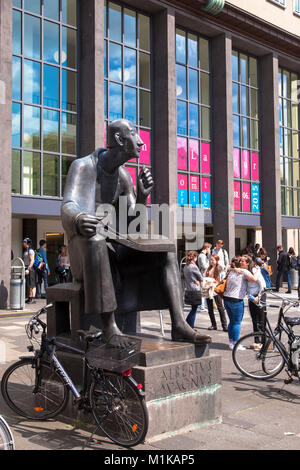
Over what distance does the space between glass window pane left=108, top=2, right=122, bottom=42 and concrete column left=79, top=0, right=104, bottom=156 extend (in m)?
1.57

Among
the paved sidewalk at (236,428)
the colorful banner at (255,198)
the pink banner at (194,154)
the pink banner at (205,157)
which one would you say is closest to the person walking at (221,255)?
the paved sidewalk at (236,428)

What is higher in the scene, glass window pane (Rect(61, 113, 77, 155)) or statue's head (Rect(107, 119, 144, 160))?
glass window pane (Rect(61, 113, 77, 155))

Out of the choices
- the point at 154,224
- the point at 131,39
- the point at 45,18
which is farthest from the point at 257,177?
the point at 45,18

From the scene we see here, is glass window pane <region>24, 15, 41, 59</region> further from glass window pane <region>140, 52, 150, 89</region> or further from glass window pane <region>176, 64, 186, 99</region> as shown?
glass window pane <region>176, 64, 186, 99</region>

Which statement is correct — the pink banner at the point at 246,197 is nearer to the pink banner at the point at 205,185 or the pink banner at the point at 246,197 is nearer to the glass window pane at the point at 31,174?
the pink banner at the point at 205,185

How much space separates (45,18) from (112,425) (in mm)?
18261

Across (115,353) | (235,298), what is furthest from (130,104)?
(115,353)

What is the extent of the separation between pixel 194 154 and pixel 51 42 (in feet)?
27.9

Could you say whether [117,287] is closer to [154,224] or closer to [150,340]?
[150,340]

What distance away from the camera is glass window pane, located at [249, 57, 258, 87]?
27.8 metres

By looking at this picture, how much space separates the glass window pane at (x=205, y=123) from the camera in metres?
25.3

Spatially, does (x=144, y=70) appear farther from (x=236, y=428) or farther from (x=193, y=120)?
(x=236, y=428)

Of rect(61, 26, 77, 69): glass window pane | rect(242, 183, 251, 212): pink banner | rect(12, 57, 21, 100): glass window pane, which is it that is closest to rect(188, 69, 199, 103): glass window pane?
rect(242, 183, 251, 212): pink banner

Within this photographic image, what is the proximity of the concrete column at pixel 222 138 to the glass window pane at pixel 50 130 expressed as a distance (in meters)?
8.94
